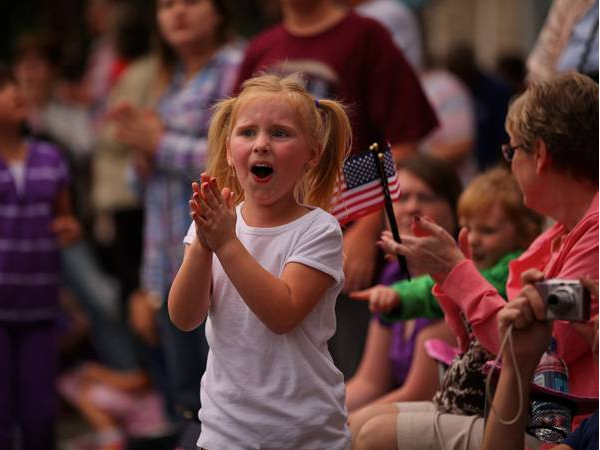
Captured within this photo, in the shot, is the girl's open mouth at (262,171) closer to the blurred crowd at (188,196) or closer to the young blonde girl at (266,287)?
the young blonde girl at (266,287)

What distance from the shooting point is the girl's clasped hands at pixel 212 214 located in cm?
290

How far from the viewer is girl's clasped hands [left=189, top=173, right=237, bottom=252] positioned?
2.90 meters

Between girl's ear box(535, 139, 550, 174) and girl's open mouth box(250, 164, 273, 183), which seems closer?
girl's open mouth box(250, 164, 273, 183)

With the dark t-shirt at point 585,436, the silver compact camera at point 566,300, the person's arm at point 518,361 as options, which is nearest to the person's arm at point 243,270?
the person's arm at point 518,361

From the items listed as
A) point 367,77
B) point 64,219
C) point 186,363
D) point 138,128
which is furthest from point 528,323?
point 64,219

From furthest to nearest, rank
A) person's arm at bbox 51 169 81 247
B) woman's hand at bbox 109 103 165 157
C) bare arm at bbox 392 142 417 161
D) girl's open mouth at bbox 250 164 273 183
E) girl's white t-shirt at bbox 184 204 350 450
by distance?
person's arm at bbox 51 169 81 247
woman's hand at bbox 109 103 165 157
bare arm at bbox 392 142 417 161
girl's open mouth at bbox 250 164 273 183
girl's white t-shirt at bbox 184 204 350 450

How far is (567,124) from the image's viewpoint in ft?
10.6

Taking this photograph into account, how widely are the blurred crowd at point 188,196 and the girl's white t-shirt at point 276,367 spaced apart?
30 cm

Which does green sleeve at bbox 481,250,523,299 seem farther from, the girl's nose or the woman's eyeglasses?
the girl's nose

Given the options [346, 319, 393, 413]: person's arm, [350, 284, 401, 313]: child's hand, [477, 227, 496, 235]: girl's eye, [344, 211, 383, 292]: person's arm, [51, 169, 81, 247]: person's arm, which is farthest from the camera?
[51, 169, 81, 247]: person's arm

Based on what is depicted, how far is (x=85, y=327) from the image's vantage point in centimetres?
806

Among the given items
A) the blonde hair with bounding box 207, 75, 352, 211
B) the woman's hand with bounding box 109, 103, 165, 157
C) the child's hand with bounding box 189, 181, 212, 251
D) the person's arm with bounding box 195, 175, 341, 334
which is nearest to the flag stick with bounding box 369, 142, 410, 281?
the blonde hair with bounding box 207, 75, 352, 211

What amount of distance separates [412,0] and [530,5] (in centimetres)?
364

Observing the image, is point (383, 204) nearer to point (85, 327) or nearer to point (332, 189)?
point (332, 189)
